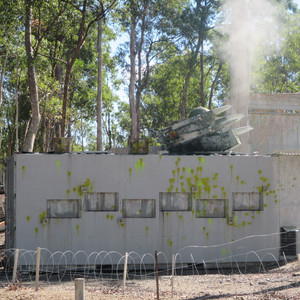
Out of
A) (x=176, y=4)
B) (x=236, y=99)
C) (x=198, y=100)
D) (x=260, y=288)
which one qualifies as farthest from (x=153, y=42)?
(x=260, y=288)

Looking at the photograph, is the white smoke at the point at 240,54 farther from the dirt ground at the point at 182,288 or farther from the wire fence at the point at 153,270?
the dirt ground at the point at 182,288

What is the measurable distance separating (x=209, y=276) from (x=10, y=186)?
5.71 metres

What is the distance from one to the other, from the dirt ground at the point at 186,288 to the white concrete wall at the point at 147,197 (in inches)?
61.0

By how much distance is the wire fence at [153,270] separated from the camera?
1132 centimetres

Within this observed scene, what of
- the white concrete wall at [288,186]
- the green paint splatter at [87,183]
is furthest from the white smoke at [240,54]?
the green paint splatter at [87,183]

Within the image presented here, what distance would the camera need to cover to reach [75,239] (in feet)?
44.7

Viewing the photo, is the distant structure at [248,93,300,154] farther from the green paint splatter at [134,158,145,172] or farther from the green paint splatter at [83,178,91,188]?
the green paint splatter at [83,178,91,188]

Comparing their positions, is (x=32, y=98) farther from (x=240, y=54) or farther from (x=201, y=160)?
(x=201, y=160)

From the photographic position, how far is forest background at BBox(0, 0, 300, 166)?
83.4 feet

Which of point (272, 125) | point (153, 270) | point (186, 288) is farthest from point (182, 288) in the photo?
point (272, 125)

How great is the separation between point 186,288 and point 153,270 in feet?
9.90

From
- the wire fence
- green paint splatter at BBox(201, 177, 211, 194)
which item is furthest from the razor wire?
green paint splatter at BBox(201, 177, 211, 194)

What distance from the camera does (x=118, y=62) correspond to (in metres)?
40.6

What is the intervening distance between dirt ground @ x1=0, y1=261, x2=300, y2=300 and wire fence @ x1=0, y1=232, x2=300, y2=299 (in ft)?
0.07
